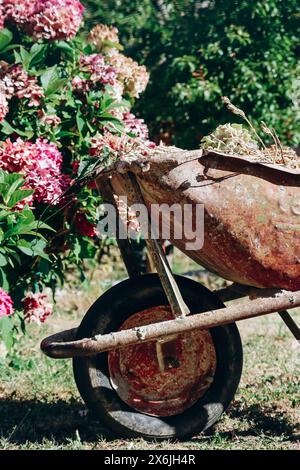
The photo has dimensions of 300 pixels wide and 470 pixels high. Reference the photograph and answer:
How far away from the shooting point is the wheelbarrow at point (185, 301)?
10.6ft

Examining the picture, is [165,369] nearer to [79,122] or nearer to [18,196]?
[18,196]

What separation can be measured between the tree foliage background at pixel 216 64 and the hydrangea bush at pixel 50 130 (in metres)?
1.82

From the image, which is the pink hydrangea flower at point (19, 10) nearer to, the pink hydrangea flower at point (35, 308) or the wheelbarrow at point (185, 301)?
the wheelbarrow at point (185, 301)

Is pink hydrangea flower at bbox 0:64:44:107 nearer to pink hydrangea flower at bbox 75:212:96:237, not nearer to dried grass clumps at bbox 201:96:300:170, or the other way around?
pink hydrangea flower at bbox 75:212:96:237

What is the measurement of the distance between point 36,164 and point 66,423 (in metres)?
1.15

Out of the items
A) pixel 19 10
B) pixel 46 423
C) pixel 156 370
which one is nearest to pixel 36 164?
pixel 19 10

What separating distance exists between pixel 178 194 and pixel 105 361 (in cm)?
79

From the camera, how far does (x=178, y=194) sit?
3.22 meters

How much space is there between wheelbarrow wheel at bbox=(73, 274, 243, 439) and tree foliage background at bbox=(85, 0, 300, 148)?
2.60 m

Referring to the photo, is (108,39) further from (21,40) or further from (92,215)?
(92,215)

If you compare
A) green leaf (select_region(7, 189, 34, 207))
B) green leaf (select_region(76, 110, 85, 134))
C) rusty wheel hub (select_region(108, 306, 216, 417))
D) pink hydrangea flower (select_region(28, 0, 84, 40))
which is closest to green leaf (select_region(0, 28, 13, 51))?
pink hydrangea flower (select_region(28, 0, 84, 40))

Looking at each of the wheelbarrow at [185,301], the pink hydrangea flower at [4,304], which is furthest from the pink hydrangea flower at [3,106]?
the pink hydrangea flower at [4,304]

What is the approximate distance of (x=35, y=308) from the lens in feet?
13.4

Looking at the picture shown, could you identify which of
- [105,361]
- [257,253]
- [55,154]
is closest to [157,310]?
[105,361]
